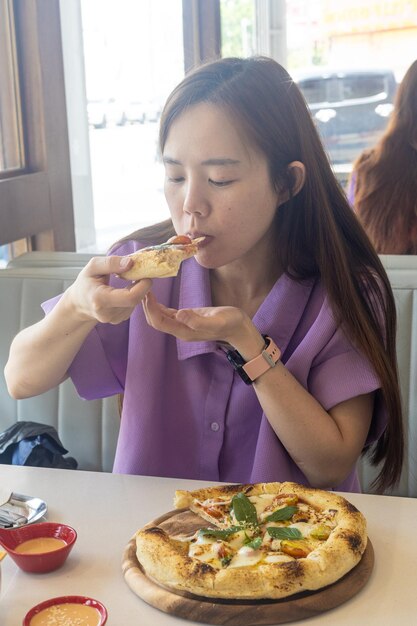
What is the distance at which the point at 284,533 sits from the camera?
1.11 m

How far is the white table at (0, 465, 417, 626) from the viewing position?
102cm

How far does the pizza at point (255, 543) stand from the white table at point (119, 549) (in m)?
0.04

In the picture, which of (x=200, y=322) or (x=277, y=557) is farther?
(x=200, y=322)

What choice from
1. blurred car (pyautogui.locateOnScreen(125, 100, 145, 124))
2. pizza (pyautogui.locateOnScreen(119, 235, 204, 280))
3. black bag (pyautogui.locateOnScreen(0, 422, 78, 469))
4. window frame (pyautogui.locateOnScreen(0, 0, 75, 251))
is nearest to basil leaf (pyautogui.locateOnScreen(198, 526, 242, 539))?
pizza (pyautogui.locateOnScreen(119, 235, 204, 280))

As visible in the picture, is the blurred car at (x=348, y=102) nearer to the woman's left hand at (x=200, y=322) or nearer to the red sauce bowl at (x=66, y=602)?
the woman's left hand at (x=200, y=322)

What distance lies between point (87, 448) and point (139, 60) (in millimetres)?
2208

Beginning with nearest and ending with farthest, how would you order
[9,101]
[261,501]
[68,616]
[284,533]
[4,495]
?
[68,616], [284,533], [261,501], [4,495], [9,101]

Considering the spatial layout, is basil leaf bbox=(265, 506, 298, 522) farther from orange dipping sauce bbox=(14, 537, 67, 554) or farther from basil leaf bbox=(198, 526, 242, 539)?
orange dipping sauce bbox=(14, 537, 67, 554)

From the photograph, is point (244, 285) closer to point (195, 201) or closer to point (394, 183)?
point (195, 201)

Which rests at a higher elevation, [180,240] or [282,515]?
[180,240]

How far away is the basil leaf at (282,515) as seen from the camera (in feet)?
3.81

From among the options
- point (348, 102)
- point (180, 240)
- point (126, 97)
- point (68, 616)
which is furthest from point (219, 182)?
point (348, 102)

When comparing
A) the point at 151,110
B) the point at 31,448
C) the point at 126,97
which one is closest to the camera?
the point at 31,448

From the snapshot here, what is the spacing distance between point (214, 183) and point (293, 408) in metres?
0.40
